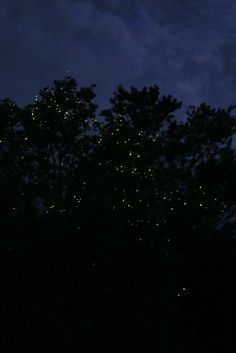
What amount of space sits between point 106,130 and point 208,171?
1020 cm

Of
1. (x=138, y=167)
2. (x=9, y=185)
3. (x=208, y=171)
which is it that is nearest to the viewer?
(x=9, y=185)

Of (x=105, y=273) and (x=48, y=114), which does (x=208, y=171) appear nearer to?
(x=48, y=114)

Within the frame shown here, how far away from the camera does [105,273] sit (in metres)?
12.1

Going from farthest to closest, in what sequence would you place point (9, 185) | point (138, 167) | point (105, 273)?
1. point (138, 167)
2. point (9, 185)
3. point (105, 273)

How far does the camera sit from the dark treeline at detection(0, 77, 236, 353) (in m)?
11.7

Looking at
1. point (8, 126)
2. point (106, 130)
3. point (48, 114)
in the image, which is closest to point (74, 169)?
point (106, 130)

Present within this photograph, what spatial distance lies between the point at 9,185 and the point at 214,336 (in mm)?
7010

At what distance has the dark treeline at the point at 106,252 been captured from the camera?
11719 mm

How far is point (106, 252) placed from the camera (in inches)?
476

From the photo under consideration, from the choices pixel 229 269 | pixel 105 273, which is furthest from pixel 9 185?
pixel 229 269

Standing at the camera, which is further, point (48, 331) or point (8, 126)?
point (8, 126)

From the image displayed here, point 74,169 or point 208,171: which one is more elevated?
point 208,171

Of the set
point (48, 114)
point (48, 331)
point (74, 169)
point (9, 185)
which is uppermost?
point (48, 114)

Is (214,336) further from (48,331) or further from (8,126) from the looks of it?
(8,126)
